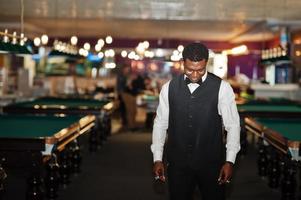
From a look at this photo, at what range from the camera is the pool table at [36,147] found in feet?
14.4

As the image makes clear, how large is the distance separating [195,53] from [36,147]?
197 cm

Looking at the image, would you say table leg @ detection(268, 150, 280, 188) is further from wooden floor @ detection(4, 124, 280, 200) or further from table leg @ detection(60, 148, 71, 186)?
table leg @ detection(60, 148, 71, 186)

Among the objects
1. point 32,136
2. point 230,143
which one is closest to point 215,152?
point 230,143

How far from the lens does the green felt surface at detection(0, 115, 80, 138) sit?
488 cm

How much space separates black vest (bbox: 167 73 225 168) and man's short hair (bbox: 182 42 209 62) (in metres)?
0.17

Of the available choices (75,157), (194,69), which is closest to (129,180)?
(75,157)

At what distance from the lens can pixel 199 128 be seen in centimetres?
309

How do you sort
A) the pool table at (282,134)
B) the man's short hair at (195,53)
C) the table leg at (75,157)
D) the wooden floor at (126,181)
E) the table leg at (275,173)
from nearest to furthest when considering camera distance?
the man's short hair at (195,53)
the pool table at (282,134)
the wooden floor at (126,181)
the table leg at (275,173)
the table leg at (75,157)

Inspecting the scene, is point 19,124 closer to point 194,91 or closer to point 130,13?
point 194,91

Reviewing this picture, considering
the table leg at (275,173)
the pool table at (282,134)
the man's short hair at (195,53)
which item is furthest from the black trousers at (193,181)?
the table leg at (275,173)

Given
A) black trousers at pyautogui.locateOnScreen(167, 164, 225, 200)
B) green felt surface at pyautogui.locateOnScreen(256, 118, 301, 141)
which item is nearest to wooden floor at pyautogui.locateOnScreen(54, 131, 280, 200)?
green felt surface at pyautogui.locateOnScreen(256, 118, 301, 141)

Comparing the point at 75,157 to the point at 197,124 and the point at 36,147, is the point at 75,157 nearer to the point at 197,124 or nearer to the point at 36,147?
the point at 36,147

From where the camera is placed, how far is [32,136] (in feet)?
15.3

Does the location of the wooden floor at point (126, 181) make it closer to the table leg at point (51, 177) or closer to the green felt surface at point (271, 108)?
the table leg at point (51, 177)
